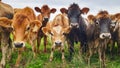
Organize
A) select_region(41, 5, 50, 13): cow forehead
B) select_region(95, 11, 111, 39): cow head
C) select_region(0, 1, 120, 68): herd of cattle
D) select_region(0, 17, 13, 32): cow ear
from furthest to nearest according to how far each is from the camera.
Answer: select_region(41, 5, 50, 13): cow forehead, select_region(95, 11, 111, 39): cow head, select_region(0, 17, 13, 32): cow ear, select_region(0, 1, 120, 68): herd of cattle

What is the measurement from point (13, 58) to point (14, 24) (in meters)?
2.89

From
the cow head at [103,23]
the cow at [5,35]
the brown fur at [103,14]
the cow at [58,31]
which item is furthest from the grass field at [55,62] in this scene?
the brown fur at [103,14]

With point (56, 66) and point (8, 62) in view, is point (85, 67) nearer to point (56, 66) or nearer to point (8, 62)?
point (56, 66)

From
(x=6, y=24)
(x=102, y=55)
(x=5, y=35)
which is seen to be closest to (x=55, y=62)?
(x=102, y=55)

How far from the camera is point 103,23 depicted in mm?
15242

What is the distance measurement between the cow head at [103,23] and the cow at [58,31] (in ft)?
3.94

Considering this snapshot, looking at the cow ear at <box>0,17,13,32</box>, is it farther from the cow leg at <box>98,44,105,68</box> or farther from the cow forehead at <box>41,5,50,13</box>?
the cow forehead at <box>41,5,50,13</box>

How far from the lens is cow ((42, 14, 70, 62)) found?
48.0ft

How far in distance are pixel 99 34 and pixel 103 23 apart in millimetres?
438

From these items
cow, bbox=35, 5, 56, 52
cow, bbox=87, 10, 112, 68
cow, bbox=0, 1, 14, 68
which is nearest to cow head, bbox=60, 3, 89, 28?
cow, bbox=87, 10, 112, 68

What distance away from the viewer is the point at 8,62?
14945mm

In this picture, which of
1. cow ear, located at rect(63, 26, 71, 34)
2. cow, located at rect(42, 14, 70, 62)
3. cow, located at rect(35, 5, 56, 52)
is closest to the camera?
cow, located at rect(42, 14, 70, 62)

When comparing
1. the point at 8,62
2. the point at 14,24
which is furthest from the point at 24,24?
the point at 8,62

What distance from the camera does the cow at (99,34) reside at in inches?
587
